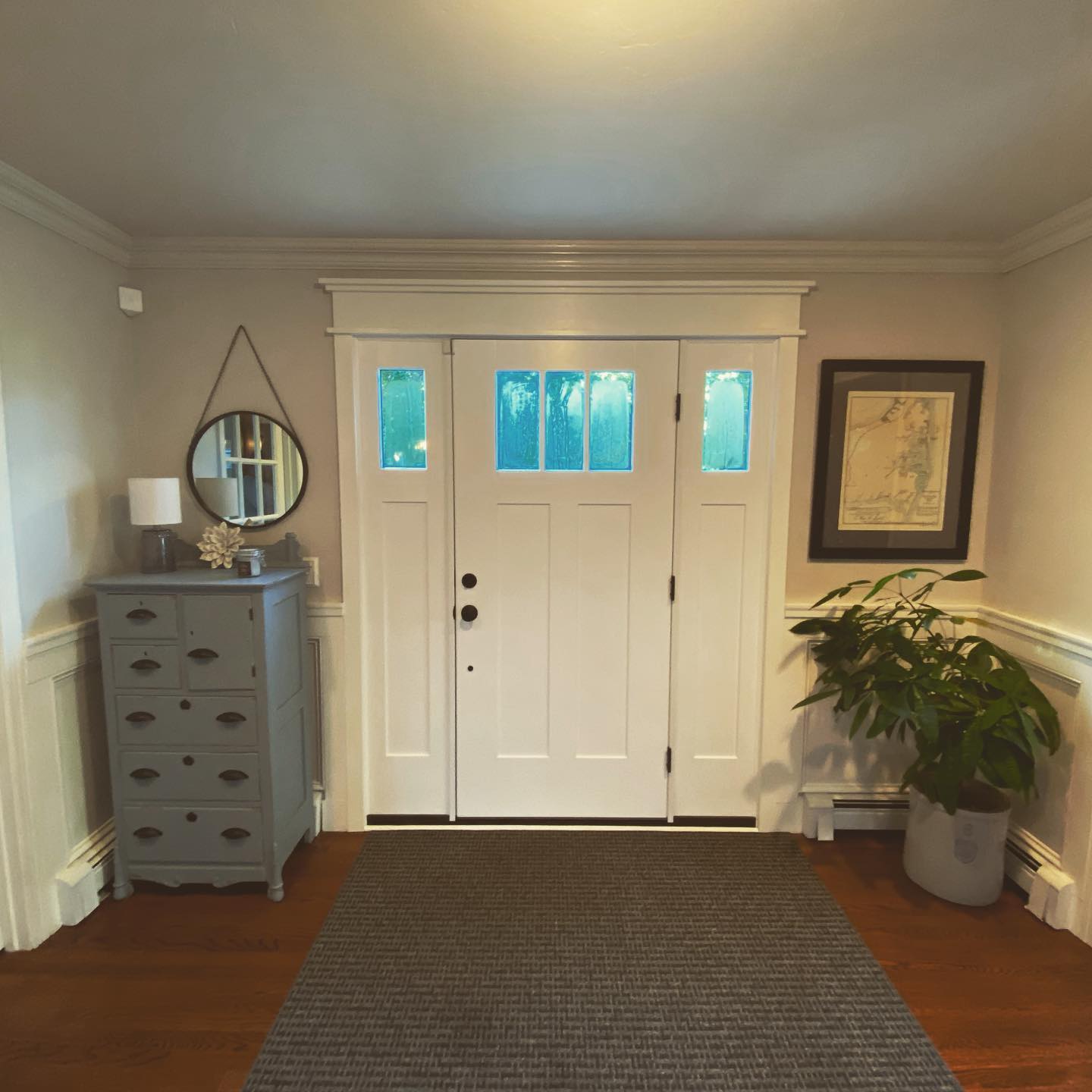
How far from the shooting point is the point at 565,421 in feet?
7.92

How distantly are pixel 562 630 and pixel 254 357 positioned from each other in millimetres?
1671

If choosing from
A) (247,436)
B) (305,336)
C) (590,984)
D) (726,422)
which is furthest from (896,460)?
(247,436)

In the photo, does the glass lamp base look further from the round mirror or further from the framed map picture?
the framed map picture

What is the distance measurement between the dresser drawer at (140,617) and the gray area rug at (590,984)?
1.15m

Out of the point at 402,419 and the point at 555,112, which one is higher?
the point at 555,112

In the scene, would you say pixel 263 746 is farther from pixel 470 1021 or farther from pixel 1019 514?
pixel 1019 514

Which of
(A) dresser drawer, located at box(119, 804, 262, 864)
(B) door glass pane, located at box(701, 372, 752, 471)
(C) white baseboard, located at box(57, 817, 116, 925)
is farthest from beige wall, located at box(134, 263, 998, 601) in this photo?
(C) white baseboard, located at box(57, 817, 116, 925)

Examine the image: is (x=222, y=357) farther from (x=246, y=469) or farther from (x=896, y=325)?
(x=896, y=325)

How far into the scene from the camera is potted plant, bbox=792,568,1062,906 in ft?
6.38

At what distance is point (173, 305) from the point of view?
2.34 meters

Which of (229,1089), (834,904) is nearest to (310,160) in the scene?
(229,1089)

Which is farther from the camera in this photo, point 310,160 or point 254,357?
point 254,357

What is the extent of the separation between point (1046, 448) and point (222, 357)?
3.15 metres

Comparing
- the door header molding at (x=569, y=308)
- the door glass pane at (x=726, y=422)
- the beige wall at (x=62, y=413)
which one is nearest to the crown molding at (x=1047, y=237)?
the door header molding at (x=569, y=308)
